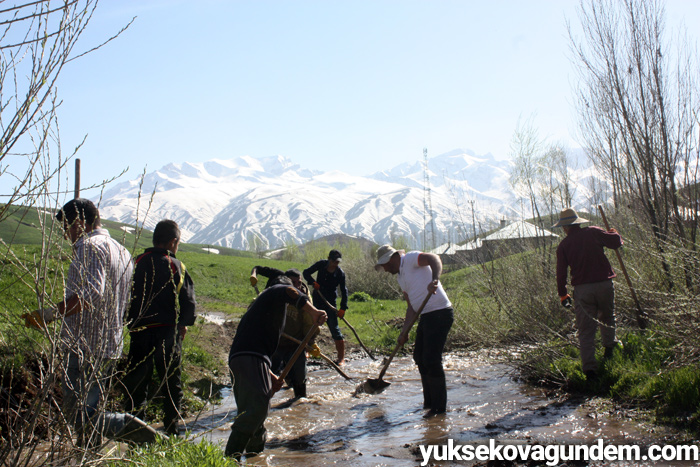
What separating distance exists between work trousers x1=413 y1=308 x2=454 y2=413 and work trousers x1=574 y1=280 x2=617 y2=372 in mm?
1618

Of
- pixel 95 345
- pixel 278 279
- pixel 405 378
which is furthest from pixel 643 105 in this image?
pixel 95 345

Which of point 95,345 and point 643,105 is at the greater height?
point 643,105

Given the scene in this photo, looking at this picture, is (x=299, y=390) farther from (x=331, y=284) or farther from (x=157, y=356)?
(x=157, y=356)

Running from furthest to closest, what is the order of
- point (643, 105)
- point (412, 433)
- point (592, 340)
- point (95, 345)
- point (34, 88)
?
point (643, 105)
point (592, 340)
point (412, 433)
point (95, 345)
point (34, 88)

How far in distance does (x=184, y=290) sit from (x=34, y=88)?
2.99 m

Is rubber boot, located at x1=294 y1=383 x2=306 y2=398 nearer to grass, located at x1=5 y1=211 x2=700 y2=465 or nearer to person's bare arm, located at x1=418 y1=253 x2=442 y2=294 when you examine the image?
grass, located at x1=5 y1=211 x2=700 y2=465

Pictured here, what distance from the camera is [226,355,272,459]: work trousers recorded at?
4520 mm

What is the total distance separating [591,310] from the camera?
6645 millimetres

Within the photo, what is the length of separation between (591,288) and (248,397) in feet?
14.0

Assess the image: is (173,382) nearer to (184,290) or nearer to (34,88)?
(184,290)

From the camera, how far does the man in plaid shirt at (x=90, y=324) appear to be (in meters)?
2.83

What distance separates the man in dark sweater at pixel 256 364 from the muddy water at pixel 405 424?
241 mm

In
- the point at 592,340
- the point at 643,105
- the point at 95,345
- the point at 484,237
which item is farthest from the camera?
the point at 484,237

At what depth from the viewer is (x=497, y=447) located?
196 inches
